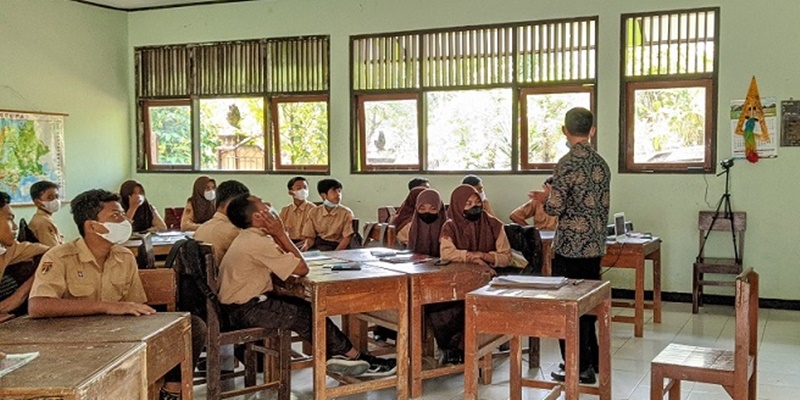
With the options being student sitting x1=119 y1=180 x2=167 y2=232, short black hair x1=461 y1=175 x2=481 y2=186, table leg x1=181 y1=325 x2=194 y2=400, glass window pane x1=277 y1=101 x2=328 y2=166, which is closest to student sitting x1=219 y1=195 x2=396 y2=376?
table leg x1=181 y1=325 x2=194 y2=400

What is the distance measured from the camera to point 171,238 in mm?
6832

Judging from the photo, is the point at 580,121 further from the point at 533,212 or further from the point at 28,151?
the point at 28,151

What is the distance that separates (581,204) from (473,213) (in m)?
0.75

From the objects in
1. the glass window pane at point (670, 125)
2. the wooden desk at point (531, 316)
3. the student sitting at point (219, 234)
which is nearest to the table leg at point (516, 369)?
the wooden desk at point (531, 316)

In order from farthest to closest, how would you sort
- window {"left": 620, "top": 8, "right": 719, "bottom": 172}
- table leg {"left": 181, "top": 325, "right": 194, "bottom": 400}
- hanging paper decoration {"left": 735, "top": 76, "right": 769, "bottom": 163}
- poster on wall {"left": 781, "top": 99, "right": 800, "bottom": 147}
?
window {"left": 620, "top": 8, "right": 719, "bottom": 172} < hanging paper decoration {"left": 735, "top": 76, "right": 769, "bottom": 163} < poster on wall {"left": 781, "top": 99, "right": 800, "bottom": 147} < table leg {"left": 181, "top": 325, "right": 194, "bottom": 400}

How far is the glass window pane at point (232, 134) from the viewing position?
383 inches

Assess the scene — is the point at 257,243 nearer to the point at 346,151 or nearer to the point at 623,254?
the point at 623,254

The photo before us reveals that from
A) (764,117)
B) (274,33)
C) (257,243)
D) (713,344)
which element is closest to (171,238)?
(257,243)

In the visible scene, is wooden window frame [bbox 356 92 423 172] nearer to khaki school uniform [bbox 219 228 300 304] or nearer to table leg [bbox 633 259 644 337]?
table leg [bbox 633 259 644 337]

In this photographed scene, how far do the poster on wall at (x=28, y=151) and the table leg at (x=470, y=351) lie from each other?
6.44 m

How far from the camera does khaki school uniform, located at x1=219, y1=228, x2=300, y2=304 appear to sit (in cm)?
448

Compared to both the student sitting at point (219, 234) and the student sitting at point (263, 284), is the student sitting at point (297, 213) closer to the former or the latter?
the student sitting at point (219, 234)

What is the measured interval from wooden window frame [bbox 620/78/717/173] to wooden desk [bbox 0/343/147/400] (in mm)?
6258

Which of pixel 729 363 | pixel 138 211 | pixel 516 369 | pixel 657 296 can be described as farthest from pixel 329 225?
pixel 729 363
